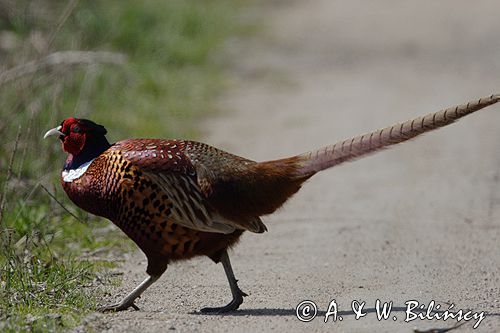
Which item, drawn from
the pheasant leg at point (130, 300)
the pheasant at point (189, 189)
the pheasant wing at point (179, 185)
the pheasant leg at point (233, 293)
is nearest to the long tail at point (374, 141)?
the pheasant at point (189, 189)

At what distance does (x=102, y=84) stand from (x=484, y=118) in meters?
3.85

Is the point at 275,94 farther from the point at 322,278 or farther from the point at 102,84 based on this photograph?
the point at 322,278

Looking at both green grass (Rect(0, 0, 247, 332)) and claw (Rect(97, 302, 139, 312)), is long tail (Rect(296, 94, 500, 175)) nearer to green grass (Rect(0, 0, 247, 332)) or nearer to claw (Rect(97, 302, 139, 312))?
claw (Rect(97, 302, 139, 312))

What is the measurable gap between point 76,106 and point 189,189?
3.31 metres

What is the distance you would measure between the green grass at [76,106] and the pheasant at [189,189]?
485 millimetres

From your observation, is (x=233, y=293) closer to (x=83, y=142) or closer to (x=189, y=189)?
(x=189, y=189)

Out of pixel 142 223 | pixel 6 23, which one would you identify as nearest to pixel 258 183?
pixel 142 223

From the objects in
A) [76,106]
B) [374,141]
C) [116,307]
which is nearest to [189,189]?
[116,307]

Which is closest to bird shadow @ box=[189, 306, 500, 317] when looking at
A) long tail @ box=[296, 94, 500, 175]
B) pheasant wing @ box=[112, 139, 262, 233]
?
pheasant wing @ box=[112, 139, 262, 233]

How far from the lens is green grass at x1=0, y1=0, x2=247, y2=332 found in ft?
18.7

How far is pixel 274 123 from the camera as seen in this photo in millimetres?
10805

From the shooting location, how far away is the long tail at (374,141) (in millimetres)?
5258

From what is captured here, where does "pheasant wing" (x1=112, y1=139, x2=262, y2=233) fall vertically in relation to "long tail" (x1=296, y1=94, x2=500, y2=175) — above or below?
below

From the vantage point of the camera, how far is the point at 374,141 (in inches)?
211
